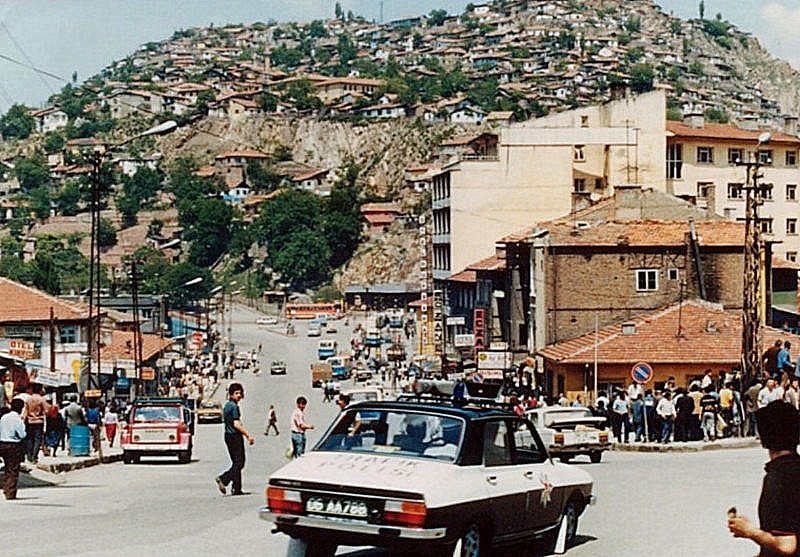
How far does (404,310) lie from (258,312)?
29488 mm

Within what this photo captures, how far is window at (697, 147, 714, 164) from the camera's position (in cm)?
9131

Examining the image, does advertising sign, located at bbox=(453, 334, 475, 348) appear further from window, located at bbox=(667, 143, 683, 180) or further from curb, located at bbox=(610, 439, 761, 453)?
curb, located at bbox=(610, 439, 761, 453)

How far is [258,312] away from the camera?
198 m

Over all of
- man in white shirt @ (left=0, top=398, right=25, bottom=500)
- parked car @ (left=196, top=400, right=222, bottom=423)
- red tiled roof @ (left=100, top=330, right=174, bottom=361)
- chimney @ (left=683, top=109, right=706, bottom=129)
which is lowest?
parked car @ (left=196, top=400, right=222, bottom=423)

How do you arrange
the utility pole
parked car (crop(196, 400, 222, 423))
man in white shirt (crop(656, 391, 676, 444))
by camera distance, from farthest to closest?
parked car (crop(196, 400, 222, 423))
the utility pole
man in white shirt (crop(656, 391, 676, 444))

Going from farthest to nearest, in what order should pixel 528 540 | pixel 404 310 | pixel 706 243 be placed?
1. pixel 404 310
2. pixel 706 243
3. pixel 528 540

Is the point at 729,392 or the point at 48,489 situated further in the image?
the point at 729,392

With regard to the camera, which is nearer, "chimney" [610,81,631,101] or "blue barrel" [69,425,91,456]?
"blue barrel" [69,425,91,456]

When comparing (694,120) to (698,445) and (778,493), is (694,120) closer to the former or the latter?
(698,445)

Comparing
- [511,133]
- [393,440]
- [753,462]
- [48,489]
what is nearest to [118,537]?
[393,440]

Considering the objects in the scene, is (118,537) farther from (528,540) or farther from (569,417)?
(569,417)

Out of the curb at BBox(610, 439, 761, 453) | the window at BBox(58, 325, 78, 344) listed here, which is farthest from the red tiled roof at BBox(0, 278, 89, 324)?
the curb at BBox(610, 439, 761, 453)

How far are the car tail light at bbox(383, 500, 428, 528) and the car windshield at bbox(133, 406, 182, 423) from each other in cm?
2113

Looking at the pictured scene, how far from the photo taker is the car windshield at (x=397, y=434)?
1248 cm
